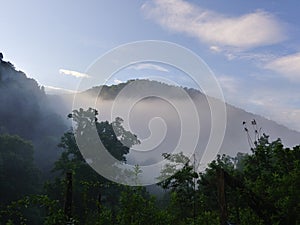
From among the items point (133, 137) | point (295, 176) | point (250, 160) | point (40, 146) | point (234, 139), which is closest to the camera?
point (295, 176)

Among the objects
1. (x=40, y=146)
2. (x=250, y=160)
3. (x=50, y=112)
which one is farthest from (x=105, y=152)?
(x=50, y=112)

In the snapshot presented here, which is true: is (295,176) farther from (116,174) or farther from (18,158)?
(18,158)

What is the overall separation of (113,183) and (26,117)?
254 ft

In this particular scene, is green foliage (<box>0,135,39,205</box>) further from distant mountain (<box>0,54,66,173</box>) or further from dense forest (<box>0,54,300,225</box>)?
distant mountain (<box>0,54,66,173</box>)

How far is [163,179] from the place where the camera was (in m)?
20.8

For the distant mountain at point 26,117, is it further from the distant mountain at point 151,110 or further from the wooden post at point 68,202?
the wooden post at point 68,202

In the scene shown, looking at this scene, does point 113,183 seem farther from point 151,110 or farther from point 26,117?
point 26,117

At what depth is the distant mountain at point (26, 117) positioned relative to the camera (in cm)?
7900

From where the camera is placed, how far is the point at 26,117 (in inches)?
3310

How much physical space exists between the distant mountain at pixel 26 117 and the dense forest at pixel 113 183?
0.23 m

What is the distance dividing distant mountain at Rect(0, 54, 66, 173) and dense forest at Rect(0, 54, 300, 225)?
23cm

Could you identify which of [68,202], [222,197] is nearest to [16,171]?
[222,197]

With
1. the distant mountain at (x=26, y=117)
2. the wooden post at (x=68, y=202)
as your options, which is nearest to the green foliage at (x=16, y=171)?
the distant mountain at (x=26, y=117)

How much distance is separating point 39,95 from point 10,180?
58.1m
